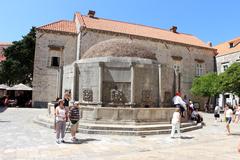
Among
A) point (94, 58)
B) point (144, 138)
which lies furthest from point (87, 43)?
point (144, 138)

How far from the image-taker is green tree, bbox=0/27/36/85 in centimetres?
3182

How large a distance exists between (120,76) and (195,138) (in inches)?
176

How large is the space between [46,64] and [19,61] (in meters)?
7.45

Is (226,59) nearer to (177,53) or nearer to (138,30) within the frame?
(177,53)

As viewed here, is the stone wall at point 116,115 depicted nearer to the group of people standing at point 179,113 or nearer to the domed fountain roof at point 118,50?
the group of people standing at point 179,113

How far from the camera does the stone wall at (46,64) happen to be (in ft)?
87.5

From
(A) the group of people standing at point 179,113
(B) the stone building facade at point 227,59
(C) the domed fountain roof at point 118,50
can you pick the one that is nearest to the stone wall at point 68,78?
(C) the domed fountain roof at point 118,50

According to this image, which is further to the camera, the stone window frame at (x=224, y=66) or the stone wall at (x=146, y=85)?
the stone window frame at (x=224, y=66)

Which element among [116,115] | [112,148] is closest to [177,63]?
[116,115]

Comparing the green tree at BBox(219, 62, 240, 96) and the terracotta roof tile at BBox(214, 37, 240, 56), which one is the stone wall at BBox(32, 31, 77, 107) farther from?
the terracotta roof tile at BBox(214, 37, 240, 56)

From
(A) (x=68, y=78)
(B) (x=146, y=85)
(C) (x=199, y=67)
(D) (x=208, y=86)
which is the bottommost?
(B) (x=146, y=85)

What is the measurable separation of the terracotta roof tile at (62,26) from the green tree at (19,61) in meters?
5.43

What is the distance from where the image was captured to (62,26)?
95.6 feet

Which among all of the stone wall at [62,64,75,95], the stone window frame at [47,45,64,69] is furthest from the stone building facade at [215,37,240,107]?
the stone wall at [62,64,75,95]
